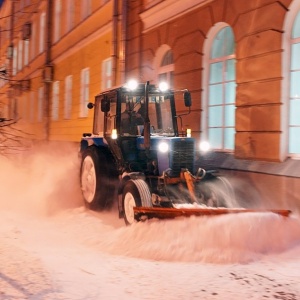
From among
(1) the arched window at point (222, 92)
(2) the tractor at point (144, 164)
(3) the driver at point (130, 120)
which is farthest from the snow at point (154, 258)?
(1) the arched window at point (222, 92)

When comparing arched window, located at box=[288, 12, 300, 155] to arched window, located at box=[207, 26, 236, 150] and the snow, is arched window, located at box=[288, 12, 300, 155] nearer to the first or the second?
arched window, located at box=[207, 26, 236, 150]

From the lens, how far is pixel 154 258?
5262 mm

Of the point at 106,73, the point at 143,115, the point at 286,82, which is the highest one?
the point at 106,73

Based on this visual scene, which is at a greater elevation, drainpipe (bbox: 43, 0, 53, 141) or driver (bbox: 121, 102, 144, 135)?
drainpipe (bbox: 43, 0, 53, 141)

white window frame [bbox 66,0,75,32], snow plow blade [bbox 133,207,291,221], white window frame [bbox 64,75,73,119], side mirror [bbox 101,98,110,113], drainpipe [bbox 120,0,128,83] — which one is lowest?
snow plow blade [bbox 133,207,291,221]

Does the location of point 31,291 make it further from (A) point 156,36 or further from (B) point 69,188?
(A) point 156,36

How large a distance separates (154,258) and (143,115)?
304cm

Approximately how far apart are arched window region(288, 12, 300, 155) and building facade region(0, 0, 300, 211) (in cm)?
2

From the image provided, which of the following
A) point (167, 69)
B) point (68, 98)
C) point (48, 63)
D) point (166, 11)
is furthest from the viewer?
point (48, 63)

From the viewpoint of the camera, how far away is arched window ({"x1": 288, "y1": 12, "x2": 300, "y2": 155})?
7.53m

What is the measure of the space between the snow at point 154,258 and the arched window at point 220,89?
321 cm

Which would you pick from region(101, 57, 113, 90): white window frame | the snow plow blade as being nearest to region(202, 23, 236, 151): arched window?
the snow plow blade

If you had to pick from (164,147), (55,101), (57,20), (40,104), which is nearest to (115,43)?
(164,147)

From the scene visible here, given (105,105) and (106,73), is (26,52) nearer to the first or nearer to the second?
(106,73)
